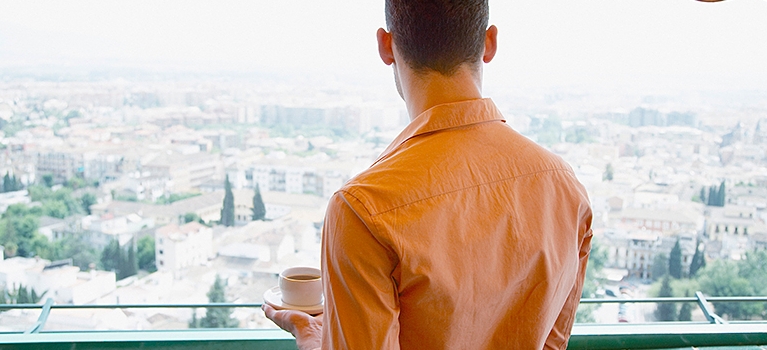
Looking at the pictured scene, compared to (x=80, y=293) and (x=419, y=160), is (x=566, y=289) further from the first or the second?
(x=80, y=293)

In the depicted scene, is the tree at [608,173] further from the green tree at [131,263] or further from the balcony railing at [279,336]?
the green tree at [131,263]

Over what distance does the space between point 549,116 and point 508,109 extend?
7.1 inches

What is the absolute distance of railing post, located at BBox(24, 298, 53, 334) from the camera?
177 cm

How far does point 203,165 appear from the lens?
8.33 ft

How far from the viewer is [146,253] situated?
2.37 meters

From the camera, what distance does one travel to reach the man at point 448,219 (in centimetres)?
71

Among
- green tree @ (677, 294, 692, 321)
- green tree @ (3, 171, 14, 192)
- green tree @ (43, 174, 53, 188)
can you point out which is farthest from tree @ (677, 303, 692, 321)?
green tree @ (3, 171, 14, 192)

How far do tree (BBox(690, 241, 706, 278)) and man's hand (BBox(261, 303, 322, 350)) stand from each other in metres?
1.89

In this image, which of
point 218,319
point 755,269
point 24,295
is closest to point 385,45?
point 218,319

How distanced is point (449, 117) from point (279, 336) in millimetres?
1198

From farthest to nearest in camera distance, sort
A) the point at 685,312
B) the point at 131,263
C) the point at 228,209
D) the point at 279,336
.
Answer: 1. the point at 228,209
2. the point at 131,263
3. the point at 685,312
4. the point at 279,336

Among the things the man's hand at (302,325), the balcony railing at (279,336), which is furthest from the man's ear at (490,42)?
the balcony railing at (279,336)

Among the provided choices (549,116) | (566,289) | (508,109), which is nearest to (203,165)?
(508,109)

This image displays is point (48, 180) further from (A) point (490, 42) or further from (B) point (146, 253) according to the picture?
(A) point (490, 42)
